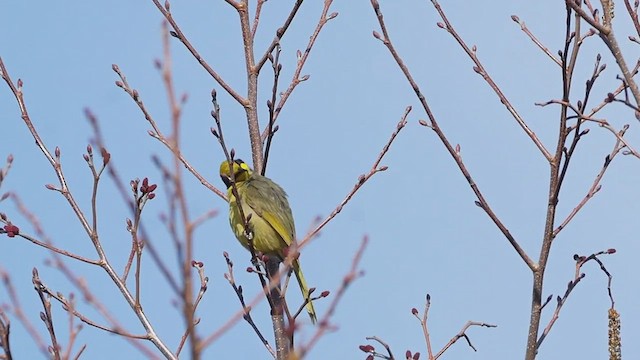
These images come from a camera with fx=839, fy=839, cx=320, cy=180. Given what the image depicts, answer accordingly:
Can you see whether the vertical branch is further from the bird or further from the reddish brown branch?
the bird

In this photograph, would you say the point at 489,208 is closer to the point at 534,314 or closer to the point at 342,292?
the point at 534,314

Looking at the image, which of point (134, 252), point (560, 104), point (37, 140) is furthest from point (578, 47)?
point (37, 140)

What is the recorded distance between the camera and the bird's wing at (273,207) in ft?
19.7

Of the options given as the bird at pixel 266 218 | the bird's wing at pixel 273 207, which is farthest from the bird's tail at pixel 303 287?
the bird's wing at pixel 273 207

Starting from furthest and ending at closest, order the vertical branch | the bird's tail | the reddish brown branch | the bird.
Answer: the bird
the bird's tail
the reddish brown branch
the vertical branch

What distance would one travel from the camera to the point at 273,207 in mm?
6113

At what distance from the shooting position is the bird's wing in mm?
6008

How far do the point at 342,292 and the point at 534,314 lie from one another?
2189 millimetres

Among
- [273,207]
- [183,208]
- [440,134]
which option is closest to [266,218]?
[273,207]

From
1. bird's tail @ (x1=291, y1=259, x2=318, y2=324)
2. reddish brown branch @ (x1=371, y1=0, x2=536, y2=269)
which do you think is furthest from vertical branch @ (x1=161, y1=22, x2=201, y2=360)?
bird's tail @ (x1=291, y1=259, x2=318, y2=324)

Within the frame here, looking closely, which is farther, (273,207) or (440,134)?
(273,207)

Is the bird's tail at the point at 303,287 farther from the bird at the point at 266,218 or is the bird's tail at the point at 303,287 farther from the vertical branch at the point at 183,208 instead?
the vertical branch at the point at 183,208

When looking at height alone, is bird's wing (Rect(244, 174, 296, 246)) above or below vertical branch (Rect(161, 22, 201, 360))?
above

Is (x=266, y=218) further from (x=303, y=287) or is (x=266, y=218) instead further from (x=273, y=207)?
(x=303, y=287)
